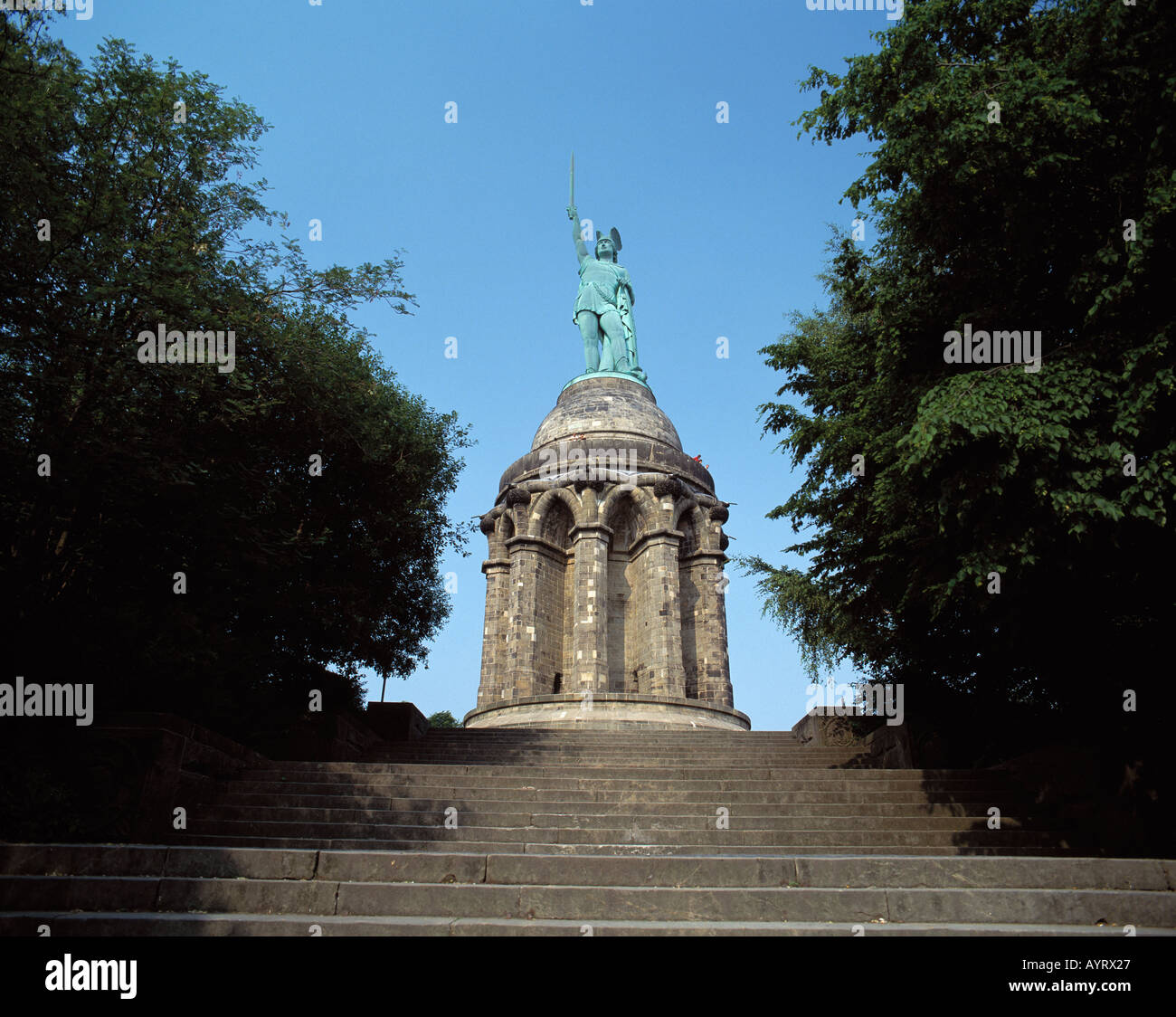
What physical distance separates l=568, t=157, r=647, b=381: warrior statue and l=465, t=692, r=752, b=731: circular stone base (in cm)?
1416

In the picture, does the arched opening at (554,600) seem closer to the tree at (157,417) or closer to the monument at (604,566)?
the monument at (604,566)

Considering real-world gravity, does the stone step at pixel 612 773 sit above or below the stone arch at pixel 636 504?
below

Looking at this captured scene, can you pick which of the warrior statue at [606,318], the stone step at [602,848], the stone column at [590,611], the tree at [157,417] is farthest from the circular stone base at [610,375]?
the stone step at [602,848]

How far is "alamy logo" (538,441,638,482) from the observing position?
85.4 ft

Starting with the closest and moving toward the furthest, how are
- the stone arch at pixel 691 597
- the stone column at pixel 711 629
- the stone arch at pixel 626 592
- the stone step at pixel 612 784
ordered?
the stone step at pixel 612 784
the stone column at pixel 711 629
the stone arch at pixel 626 592
the stone arch at pixel 691 597

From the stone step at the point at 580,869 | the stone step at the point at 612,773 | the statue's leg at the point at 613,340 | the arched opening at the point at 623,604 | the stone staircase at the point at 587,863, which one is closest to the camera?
the stone staircase at the point at 587,863

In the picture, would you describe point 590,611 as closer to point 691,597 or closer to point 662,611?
point 662,611

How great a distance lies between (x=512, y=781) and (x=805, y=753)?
6.73m

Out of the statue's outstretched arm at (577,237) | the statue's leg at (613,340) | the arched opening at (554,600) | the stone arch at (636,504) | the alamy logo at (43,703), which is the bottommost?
the alamy logo at (43,703)

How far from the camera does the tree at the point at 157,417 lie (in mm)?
8547

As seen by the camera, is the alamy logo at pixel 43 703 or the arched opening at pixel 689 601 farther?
the arched opening at pixel 689 601
